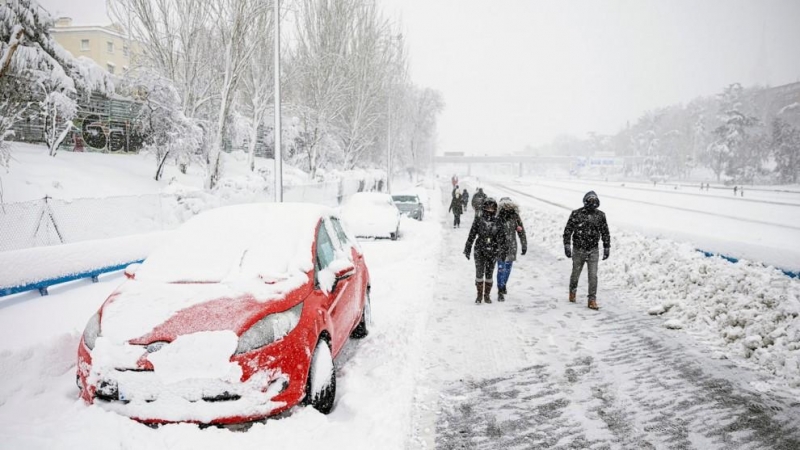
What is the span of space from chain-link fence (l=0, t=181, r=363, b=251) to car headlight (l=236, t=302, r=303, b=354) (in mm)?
7027

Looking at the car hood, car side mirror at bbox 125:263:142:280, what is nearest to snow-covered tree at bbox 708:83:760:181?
the car hood

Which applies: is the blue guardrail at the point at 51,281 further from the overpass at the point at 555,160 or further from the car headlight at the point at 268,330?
the overpass at the point at 555,160

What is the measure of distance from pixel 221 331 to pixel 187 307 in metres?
0.39

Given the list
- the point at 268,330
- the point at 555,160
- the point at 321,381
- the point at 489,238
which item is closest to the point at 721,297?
the point at 489,238

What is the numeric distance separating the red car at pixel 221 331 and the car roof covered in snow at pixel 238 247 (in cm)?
1

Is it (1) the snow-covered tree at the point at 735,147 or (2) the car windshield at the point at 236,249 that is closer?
(2) the car windshield at the point at 236,249

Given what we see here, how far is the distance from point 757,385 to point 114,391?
224 inches

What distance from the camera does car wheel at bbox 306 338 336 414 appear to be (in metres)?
3.31

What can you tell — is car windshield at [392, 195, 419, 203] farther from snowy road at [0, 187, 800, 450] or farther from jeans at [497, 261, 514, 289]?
snowy road at [0, 187, 800, 450]

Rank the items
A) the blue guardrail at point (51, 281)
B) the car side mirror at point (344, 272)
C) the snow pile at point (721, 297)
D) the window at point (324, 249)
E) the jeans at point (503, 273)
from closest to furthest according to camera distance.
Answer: the car side mirror at point (344, 272) < the window at point (324, 249) < the snow pile at point (721, 297) < the blue guardrail at point (51, 281) < the jeans at point (503, 273)

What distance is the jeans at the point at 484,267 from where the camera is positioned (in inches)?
283

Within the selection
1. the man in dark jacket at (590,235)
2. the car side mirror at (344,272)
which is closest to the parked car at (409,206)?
the man in dark jacket at (590,235)

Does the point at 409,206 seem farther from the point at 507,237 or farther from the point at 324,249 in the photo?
the point at 324,249

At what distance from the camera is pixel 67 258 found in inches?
260
